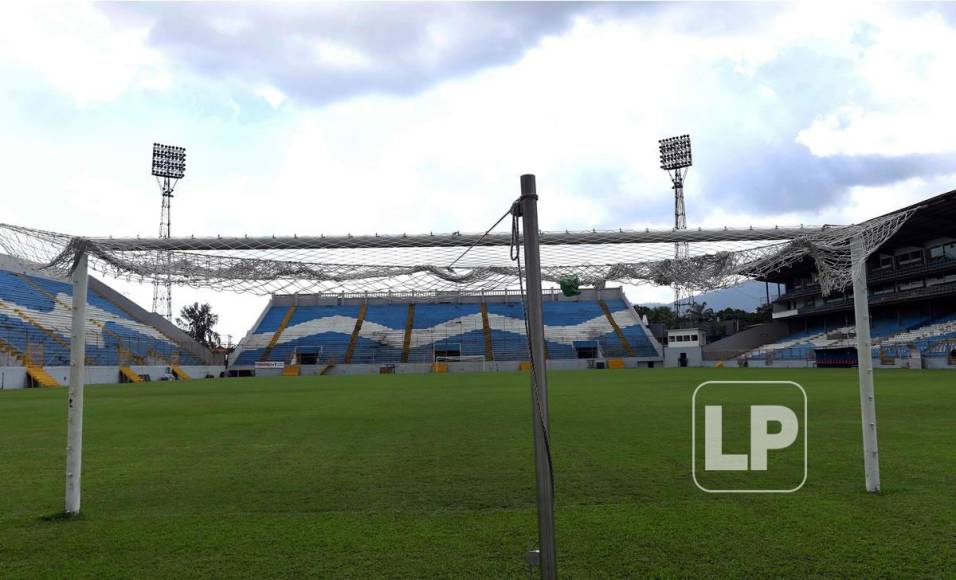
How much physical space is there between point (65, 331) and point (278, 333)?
2026 cm

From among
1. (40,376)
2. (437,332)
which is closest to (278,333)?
(437,332)

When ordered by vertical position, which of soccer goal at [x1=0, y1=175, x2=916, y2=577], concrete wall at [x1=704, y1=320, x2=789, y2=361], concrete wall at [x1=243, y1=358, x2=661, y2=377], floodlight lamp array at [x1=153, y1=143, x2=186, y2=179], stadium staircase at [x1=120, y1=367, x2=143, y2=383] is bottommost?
concrete wall at [x1=243, y1=358, x2=661, y2=377]

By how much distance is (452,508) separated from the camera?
5.54m

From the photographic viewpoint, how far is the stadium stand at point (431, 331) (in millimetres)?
55500

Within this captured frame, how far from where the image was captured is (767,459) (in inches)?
299

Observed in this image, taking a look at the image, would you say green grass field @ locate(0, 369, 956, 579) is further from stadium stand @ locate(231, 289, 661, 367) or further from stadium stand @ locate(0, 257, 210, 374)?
stadium stand @ locate(231, 289, 661, 367)

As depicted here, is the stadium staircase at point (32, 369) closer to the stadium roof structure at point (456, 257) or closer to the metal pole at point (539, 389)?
the stadium roof structure at point (456, 257)

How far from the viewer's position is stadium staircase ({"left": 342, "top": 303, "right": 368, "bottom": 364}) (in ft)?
181

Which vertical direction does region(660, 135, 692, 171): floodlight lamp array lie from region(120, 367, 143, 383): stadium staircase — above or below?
above

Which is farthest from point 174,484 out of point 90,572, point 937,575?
point 937,575

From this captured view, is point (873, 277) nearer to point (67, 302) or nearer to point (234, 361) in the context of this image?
point (234, 361)

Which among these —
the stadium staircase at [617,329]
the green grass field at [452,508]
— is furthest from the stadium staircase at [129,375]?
the stadium staircase at [617,329]

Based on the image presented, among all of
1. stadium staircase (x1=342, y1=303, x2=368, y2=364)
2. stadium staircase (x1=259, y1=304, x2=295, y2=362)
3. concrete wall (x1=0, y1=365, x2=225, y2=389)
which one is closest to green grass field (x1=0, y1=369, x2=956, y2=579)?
concrete wall (x1=0, y1=365, x2=225, y2=389)

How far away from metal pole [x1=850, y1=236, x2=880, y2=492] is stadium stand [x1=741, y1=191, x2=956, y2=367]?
106 ft
